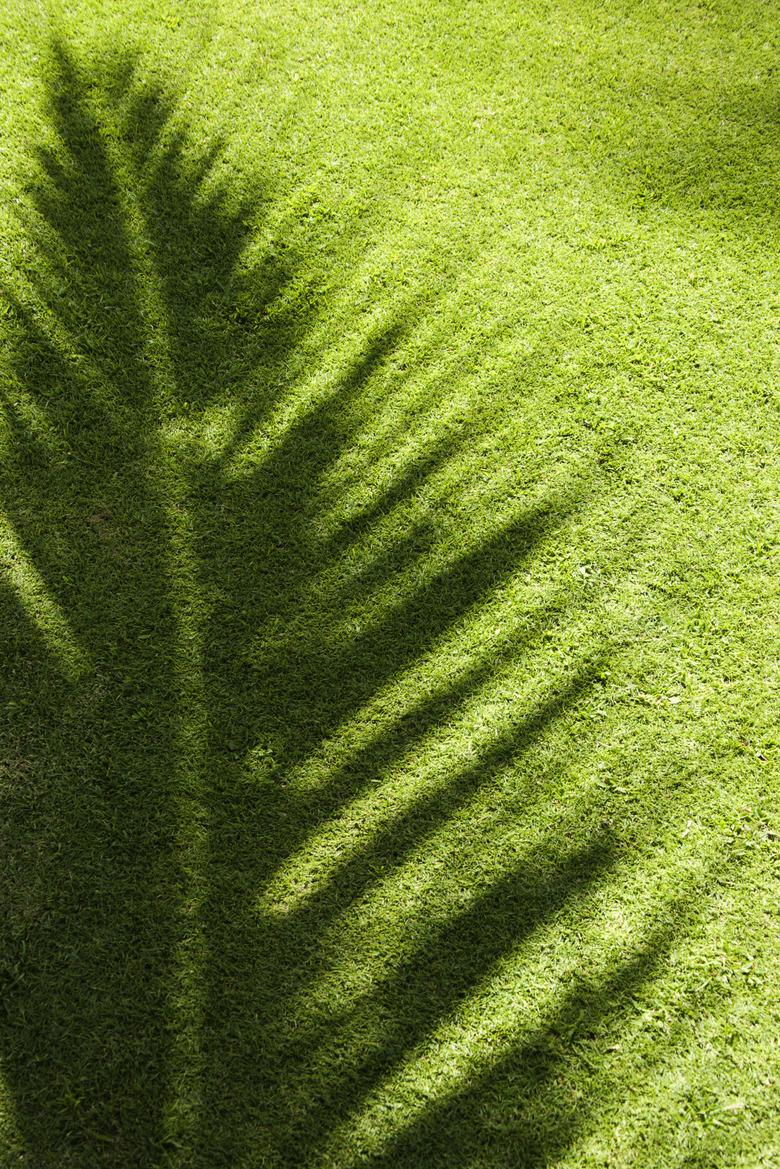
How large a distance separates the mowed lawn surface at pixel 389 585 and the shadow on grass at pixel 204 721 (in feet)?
0.05

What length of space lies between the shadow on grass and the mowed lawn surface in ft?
0.05

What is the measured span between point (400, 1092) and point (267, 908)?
0.84 m

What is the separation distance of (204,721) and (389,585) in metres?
1.07

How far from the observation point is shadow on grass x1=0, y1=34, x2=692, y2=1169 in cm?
288

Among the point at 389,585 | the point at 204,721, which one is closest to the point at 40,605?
the point at 204,721

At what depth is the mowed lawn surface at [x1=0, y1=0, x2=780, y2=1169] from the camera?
9.64 feet

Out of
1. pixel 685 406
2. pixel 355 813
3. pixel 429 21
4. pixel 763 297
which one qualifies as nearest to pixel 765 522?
pixel 685 406

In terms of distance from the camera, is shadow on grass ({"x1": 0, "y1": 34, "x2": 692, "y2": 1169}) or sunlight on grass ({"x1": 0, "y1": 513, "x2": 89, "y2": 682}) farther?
sunlight on grass ({"x1": 0, "y1": 513, "x2": 89, "y2": 682})

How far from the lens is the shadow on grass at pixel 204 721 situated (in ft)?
9.45

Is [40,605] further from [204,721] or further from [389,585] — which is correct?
[389,585]

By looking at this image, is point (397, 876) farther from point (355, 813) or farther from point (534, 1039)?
point (534, 1039)

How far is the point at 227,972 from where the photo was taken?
3.02 metres

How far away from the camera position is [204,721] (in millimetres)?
3416

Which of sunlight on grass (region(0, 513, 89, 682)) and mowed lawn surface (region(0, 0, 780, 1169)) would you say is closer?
mowed lawn surface (region(0, 0, 780, 1169))
